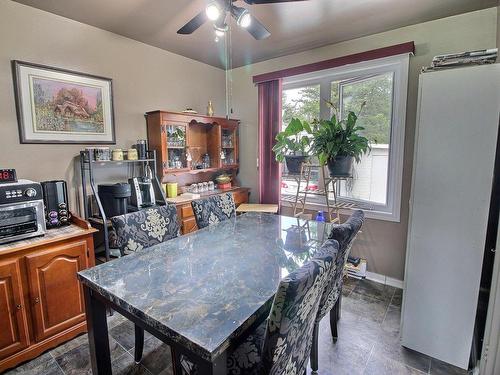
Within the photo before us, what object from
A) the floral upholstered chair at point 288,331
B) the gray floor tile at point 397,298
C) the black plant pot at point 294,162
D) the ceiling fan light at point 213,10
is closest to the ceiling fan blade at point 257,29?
the ceiling fan light at point 213,10

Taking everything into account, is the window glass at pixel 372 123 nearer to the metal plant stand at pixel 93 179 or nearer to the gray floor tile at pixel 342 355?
the gray floor tile at pixel 342 355

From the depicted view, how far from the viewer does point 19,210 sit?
1.79 m

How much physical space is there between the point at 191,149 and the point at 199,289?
2.47 meters

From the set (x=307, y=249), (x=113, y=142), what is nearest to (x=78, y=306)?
(x=113, y=142)

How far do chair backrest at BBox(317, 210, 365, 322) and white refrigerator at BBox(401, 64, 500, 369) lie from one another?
1.50 ft

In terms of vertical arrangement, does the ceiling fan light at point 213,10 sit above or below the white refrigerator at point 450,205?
above

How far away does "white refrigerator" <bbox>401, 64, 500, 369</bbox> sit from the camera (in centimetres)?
150

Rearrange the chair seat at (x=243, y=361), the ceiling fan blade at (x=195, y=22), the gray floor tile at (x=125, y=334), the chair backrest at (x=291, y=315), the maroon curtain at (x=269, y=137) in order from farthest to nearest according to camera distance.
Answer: the maroon curtain at (x=269, y=137)
the gray floor tile at (x=125, y=334)
the ceiling fan blade at (x=195, y=22)
the chair seat at (x=243, y=361)
the chair backrest at (x=291, y=315)

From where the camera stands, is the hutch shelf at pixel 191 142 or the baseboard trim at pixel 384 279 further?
the hutch shelf at pixel 191 142

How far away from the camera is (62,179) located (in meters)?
2.40

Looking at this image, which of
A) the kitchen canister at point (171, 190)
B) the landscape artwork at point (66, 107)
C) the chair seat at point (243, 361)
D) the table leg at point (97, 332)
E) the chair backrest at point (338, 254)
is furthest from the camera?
the kitchen canister at point (171, 190)

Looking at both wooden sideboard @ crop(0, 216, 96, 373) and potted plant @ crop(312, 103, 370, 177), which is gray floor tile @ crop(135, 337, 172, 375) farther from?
potted plant @ crop(312, 103, 370, 177)

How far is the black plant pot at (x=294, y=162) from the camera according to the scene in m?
2.82

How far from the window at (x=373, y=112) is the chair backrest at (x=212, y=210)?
1.26 m
